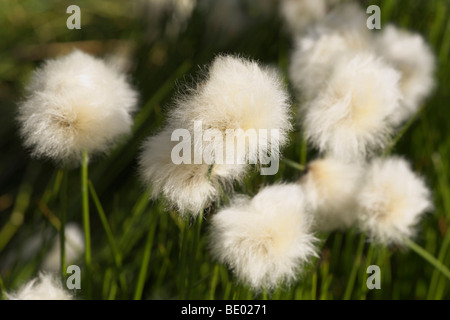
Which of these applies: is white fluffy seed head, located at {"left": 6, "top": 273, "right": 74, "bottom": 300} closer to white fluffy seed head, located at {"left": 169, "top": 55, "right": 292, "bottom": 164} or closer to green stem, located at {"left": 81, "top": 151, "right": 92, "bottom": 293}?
green stem, located at {"left": 81, "top": 151, "right": 92, "bottom": 293}

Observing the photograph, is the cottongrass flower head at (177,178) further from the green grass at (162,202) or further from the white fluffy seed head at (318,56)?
the white fluffy seed head at (318,56)

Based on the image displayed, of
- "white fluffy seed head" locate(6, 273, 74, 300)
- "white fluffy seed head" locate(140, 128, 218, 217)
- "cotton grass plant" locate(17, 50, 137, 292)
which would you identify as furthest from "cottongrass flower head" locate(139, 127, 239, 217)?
"white fluffy seed head" locate(6, 273, 74, 300)

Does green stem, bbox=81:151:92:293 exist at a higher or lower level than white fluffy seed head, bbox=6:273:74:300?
higher

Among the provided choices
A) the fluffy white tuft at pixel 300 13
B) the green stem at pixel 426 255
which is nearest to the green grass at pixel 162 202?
the green stem at pixel 426 255

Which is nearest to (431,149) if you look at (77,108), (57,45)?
(77,108)

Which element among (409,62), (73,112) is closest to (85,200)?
(73,112)

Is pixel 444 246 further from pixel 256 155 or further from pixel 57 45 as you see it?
pixel 57 45

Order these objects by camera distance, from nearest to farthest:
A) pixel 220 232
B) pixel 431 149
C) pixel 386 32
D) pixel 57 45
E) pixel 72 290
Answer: pixel 220 232
pixel 72 290
pixel 386 32
pixel 431 149
pixel 57 45
